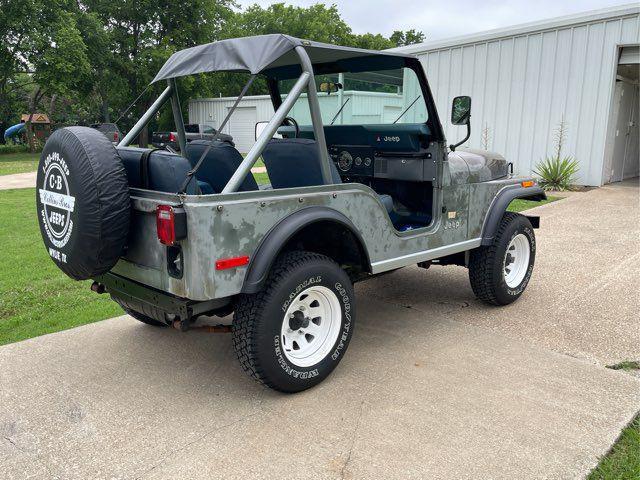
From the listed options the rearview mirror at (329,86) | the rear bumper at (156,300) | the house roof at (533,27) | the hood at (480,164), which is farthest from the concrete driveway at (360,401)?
the house roof at (533,27)

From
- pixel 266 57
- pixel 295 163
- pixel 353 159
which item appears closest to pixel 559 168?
Answer: pixel 353 159

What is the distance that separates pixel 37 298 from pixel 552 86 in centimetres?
1102

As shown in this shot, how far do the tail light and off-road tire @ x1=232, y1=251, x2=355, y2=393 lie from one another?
0.57 meters

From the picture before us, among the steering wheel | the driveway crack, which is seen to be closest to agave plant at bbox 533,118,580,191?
the steering wheel

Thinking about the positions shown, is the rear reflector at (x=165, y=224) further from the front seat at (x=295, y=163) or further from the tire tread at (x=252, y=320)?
the front seat at (x=295, y=163)

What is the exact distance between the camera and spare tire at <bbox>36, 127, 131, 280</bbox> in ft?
8.97

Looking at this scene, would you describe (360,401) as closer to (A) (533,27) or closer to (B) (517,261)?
(B) (517,261)

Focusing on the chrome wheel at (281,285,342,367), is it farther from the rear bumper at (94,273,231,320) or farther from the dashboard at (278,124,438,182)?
the dashboard at (278,124,438,182)

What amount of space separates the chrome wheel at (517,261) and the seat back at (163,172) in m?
3.02

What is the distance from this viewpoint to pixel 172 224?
262cm

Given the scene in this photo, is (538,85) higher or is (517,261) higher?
(538,85)

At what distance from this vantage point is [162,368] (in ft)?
11.8

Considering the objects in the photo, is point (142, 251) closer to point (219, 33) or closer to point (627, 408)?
point (627, 408)

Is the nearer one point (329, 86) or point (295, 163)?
point (295, 163)
